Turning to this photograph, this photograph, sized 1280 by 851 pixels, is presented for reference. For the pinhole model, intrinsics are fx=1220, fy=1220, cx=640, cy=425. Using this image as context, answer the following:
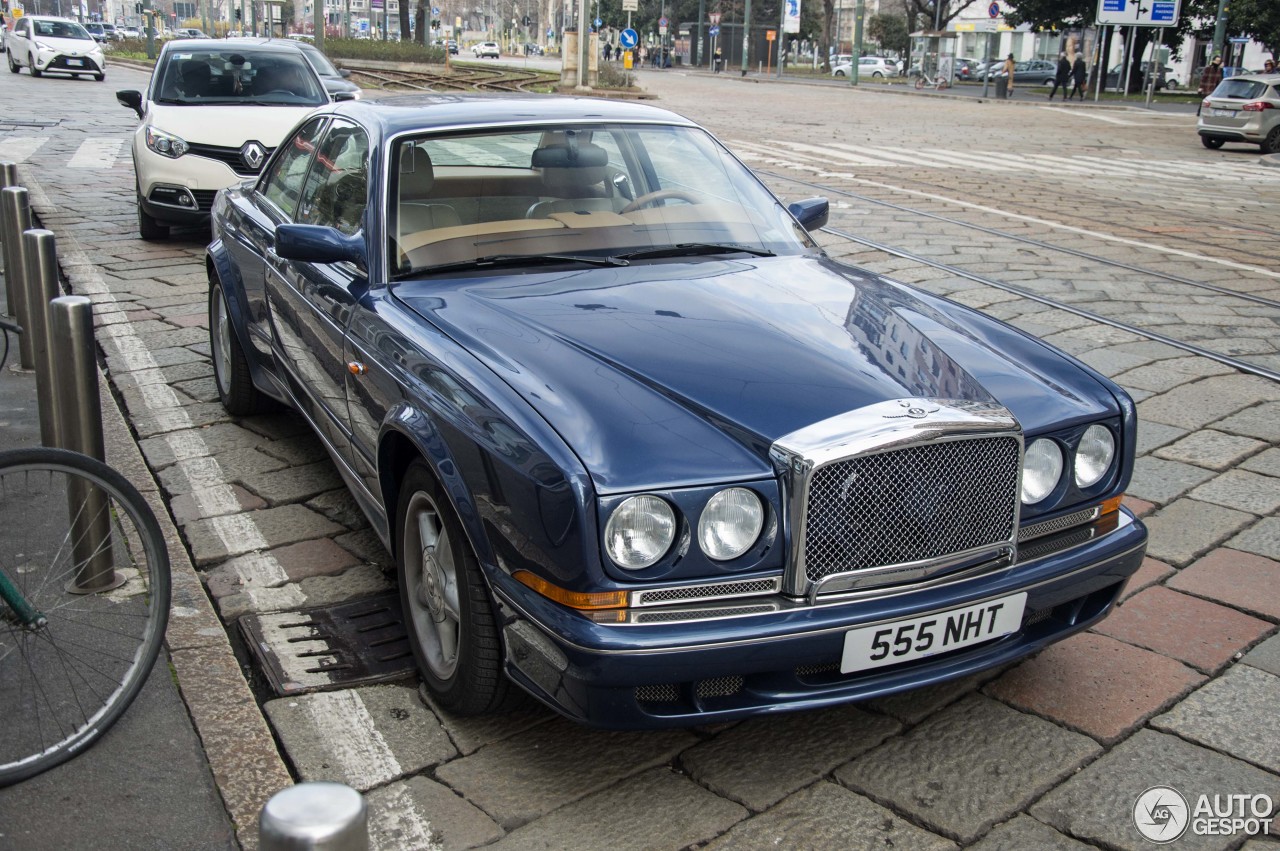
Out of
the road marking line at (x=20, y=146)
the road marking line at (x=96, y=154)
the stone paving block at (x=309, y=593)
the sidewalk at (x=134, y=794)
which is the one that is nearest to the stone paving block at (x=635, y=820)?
the sidewalk at (x=134, y=794)

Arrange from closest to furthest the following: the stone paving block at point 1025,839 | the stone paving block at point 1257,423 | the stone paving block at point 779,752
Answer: the stone paving block at point 1025,839, the stone paving block at point 779,752, the stone paving block at point 1257,423

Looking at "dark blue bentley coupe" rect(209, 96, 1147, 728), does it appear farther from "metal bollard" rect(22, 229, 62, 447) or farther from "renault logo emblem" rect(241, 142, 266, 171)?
"renault logo emblem" rect(241, 142, 266, 171)

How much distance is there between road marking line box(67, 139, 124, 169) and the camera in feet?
45.9

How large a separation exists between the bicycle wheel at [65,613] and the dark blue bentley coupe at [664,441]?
62 cm

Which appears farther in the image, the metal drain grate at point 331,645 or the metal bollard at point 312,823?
the metal drain grate at point 331,645

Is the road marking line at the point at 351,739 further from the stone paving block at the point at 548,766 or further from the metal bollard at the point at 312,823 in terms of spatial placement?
the metal bollard at the point at 312,823

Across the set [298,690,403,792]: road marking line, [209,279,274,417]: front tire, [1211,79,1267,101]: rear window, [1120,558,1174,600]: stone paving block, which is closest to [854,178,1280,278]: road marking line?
[1120,558,1174,600]: stone paving block

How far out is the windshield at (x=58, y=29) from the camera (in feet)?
110

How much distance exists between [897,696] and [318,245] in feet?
6.64

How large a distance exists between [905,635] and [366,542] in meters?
2.10

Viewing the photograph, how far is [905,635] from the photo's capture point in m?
2.53

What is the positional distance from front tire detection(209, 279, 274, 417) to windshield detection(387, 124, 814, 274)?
169cm

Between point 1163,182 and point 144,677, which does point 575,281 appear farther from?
point 1163,182

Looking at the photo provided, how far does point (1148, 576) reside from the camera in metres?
3.76
